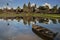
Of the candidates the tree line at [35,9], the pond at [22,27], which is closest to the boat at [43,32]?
the pond at [22,27]

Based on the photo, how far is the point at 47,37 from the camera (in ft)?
6.20

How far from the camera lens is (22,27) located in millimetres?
1945

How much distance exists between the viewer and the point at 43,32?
6.36ft

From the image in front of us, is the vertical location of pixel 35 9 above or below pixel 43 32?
above

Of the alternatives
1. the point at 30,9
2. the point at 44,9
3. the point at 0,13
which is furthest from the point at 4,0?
the point at 44,9

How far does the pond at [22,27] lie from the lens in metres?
1.93

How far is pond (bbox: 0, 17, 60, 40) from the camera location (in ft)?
6.33

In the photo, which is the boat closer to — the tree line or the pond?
the pond

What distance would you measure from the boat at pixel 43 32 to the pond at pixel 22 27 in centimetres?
4

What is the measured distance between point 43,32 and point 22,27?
277 mm

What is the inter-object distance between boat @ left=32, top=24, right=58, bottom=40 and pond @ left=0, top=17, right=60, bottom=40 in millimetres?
37

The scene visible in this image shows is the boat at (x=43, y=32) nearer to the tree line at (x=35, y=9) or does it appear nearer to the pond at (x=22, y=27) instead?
the pond at (x=22, y=27)

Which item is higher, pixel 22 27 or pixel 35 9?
pixel 35 9

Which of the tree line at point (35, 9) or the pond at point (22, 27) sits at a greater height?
the tree line at point (35, 9)
